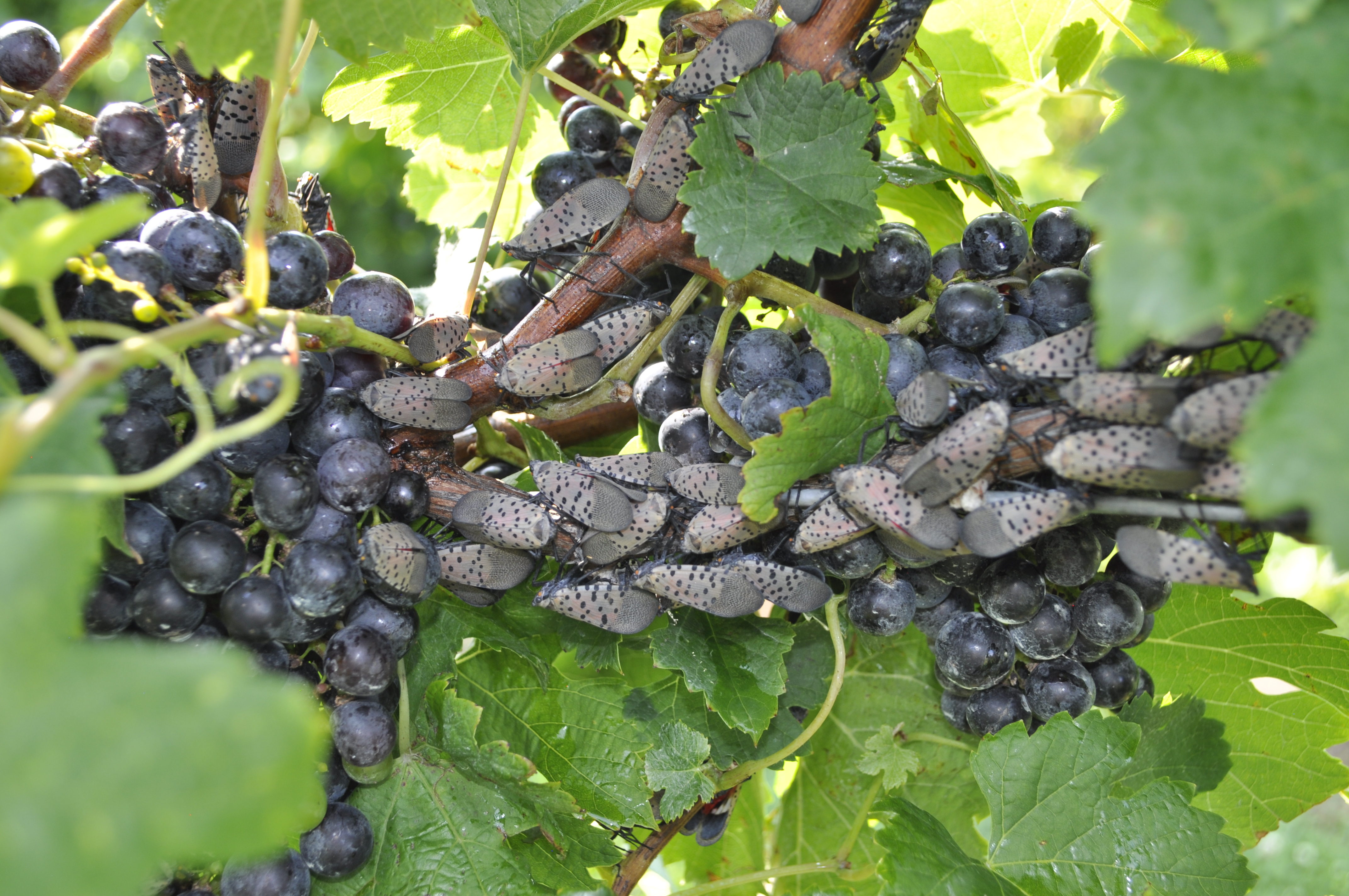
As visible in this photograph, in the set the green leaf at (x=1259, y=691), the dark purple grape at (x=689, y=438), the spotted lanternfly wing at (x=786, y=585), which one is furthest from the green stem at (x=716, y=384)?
the green leaf at (x=1259, y=691)

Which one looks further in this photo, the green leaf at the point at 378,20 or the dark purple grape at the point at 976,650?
the dark purple grape at the point at 976,650

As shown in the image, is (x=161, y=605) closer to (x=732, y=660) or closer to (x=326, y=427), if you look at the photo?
(x=326, y=427)

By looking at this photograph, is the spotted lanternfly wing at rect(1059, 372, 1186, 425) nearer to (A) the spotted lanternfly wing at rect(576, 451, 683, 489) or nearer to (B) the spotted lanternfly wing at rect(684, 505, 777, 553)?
(B) the spotted lanternfly wing at rect(684, 505, 777, 553)

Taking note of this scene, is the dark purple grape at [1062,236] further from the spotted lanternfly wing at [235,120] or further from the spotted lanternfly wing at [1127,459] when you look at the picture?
the spotted lanternfly wing at [235,120]

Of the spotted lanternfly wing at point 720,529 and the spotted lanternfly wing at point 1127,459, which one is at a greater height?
the spotted lanternfly wing at point 1127,459

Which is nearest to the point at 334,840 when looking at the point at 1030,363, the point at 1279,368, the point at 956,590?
the point at 956,590

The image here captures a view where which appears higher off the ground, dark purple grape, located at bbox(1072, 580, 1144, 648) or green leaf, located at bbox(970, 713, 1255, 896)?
dark purple grape, located at bbox(1072, 580, 1144, 648)

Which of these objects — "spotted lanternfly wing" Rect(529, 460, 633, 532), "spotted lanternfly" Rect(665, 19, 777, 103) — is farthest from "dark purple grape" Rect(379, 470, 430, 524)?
"spotted lanternfly" Rect(665, 19, 777, 103)

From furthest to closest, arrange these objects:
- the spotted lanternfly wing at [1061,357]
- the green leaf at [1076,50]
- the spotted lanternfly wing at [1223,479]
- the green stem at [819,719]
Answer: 1. the green leaf at [1076,50]
2. the green stem at [819,719]
3. the spotted lanternfly wing at [1061,357]
4. the spotted lanternfly wing at [1223,479]
